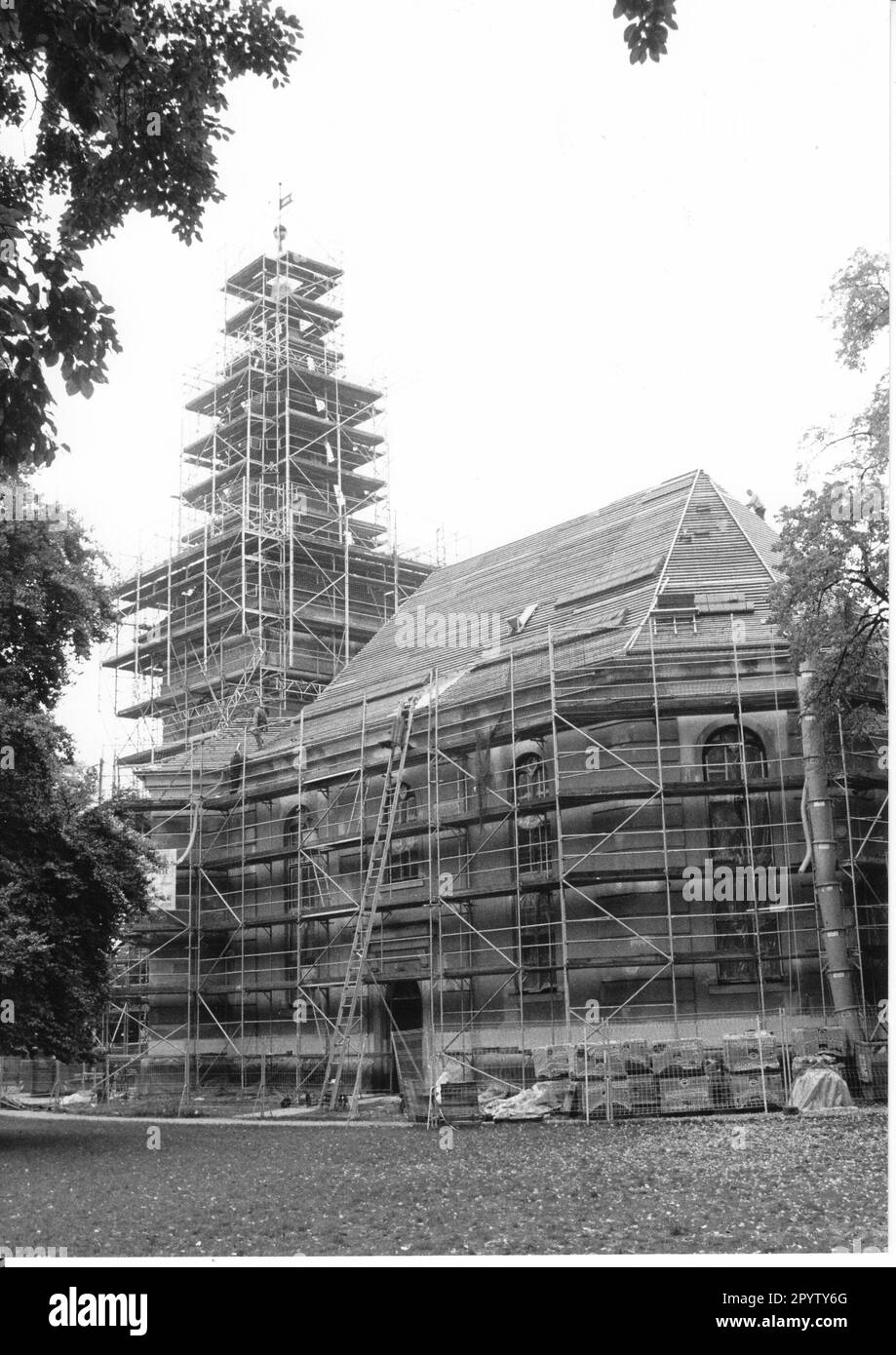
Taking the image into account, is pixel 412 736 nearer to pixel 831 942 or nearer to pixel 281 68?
pixel 831 942

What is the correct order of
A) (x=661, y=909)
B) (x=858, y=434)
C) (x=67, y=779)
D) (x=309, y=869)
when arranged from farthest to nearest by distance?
(x=309, y=869) < (x=661, y=909) < (x=67, y=779) < (x=858, y=434)

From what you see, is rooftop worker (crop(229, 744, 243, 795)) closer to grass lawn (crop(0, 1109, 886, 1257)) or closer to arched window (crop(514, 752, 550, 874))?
arched window (crop(514, 752, 550, 874))

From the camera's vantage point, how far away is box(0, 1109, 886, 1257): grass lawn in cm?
986

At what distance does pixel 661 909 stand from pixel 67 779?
9246 millimetres

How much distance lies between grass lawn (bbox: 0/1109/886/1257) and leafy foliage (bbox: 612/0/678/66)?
804cm

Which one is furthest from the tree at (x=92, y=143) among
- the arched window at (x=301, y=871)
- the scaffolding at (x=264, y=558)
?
the arched window at (x=301, y=871)

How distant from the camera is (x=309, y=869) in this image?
89.5 feet

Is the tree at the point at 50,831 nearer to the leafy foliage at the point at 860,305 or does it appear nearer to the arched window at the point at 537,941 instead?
the arched window at the point at 537,941

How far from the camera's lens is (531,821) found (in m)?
23.0

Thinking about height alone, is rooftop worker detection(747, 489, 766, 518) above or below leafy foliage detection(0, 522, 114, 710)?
above

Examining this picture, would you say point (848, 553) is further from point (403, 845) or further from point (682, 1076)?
point (403, 845)

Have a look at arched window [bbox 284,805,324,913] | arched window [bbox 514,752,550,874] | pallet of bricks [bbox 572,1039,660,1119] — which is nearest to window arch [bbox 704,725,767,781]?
arched window [bbox 514,752,550,874]

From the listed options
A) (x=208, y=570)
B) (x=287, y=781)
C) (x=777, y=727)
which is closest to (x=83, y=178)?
(x=777, y=727)

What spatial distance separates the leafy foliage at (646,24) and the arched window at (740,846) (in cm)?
1257
